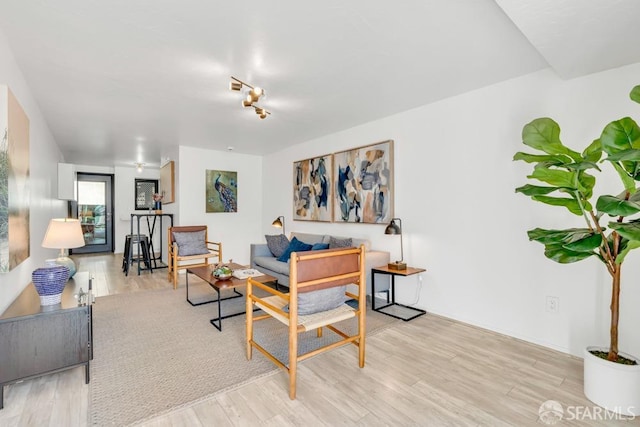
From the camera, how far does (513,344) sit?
2635 mm

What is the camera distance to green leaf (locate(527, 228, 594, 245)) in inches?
68.3

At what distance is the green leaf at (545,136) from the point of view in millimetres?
1858

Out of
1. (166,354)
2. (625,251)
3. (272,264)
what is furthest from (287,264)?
(625,251)

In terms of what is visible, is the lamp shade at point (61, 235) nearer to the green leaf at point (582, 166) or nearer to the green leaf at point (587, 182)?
the green leaf at point (582, 166)

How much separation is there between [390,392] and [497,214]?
187cm

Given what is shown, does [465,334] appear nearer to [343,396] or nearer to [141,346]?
[343,396]

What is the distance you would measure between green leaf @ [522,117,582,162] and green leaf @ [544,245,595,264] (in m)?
0.54

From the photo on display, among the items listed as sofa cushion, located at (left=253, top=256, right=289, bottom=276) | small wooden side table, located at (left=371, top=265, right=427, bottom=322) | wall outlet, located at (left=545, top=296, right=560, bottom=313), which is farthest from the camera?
sofa cushion, located at (left=253, top=256, right=289, bottom=276)

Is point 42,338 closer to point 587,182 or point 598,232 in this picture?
point 598,232

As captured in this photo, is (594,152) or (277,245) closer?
(594,152)

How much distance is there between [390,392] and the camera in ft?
6.49

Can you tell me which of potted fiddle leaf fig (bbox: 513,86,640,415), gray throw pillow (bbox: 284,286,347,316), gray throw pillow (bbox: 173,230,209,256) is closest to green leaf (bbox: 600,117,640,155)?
potted fiddle leaf fig (bbox: 513,86,640,415)

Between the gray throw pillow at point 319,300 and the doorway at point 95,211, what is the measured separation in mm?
8020

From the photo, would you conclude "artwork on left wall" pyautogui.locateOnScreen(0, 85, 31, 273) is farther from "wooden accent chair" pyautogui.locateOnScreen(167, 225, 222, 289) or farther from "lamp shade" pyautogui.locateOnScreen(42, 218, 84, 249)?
"wooden accent chair" pyautogui.locateOnScreen(167, 225, 222, 289)
